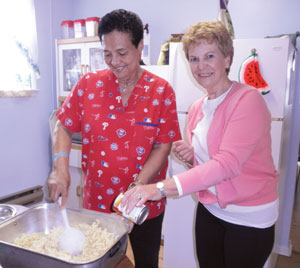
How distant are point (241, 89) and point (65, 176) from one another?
729mm

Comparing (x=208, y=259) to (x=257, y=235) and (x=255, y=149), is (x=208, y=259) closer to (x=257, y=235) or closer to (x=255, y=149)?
(x=257, y=235)

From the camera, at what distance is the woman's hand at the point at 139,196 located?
0.84 m

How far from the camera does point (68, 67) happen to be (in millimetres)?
2994

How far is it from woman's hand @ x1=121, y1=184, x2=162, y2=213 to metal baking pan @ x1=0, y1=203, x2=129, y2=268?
3.1 inches

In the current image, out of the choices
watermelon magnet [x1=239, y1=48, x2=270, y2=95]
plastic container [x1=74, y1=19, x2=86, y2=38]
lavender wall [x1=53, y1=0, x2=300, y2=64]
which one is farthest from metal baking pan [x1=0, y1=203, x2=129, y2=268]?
plastic container [x1=74, y1=19, x2=86, y2=38]

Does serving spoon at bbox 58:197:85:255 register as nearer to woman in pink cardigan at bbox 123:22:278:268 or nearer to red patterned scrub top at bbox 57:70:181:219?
woman in pink cardigan at bbox 123:22:278:268

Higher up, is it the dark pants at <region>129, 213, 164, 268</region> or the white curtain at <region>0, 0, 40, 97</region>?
the white curtain at <region>0, 0, 40, 97</region>

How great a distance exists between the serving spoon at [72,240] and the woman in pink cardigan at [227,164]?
0.20m

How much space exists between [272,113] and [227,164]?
94 cm

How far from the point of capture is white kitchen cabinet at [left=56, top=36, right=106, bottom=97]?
275 centimetres

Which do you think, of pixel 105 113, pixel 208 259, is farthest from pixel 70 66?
pixel 208 259

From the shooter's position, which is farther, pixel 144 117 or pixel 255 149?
pixel 144 117

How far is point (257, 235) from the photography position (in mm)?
1036

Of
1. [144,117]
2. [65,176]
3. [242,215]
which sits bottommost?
[242,215]
